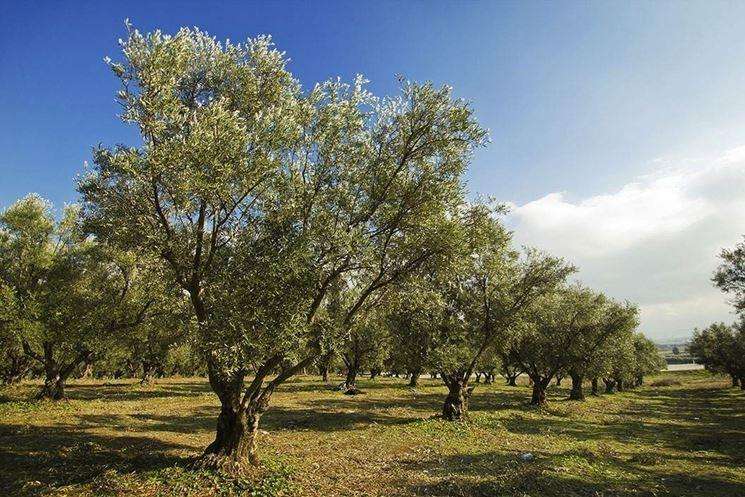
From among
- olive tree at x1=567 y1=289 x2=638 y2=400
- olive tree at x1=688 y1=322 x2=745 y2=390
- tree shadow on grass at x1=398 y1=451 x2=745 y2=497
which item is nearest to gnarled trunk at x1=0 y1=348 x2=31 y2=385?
tree shadow on grass at x1=398 y1=451 x2=745 y2=497

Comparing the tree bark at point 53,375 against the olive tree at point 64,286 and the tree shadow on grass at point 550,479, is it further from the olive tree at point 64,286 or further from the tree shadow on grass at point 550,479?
the tree shadow on grass at point 550,479

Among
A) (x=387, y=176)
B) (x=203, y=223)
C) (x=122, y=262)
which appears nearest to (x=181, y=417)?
(x=122, y=262)

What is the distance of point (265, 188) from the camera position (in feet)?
64.7

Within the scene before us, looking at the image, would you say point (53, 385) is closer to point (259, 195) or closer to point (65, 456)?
point (65, 456)

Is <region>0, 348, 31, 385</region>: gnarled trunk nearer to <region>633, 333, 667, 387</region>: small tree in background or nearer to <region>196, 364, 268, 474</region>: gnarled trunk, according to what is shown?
<region>196, 364, 268, 474</region>: gnarled trunk

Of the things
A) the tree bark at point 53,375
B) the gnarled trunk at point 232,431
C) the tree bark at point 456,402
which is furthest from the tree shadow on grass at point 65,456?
the tree bark at point 456,402

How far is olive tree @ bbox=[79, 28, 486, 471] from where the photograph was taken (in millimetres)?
17562

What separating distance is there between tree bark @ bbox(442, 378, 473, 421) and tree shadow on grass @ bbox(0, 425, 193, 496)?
23.1 m

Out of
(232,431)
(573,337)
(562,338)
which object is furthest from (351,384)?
(232,431)

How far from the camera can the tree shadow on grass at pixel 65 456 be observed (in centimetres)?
1792

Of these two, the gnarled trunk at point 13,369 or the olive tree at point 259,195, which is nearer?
the olive tree at point 259,195

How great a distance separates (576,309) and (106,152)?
58.3 meters

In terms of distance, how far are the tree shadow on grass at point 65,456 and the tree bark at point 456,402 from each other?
23.1m

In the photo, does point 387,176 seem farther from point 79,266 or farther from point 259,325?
point 79,266
